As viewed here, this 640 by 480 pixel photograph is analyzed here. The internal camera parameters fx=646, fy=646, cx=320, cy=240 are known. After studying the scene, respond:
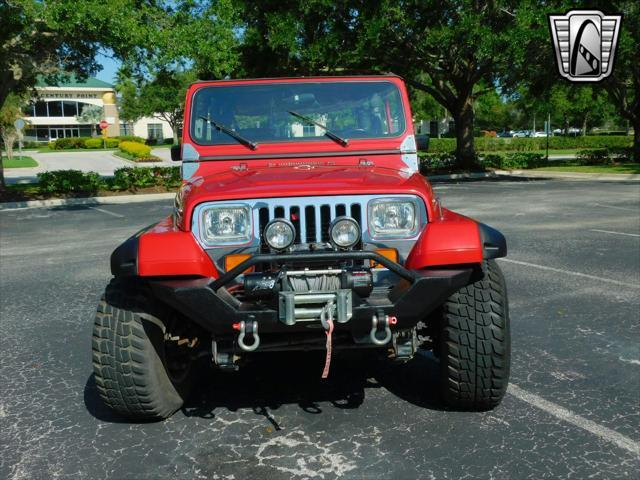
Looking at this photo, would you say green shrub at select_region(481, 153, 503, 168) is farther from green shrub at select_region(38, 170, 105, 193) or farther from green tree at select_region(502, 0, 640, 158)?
green shrub at select_region(38, 170, 105, 193)

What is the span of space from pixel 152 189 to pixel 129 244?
17736 mm

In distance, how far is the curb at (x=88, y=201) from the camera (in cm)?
1722

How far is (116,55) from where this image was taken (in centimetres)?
1662

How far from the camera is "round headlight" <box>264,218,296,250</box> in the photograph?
308 cm

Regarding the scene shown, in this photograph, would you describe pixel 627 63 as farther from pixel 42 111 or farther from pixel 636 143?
pixel 42 111

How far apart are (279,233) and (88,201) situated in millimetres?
16559

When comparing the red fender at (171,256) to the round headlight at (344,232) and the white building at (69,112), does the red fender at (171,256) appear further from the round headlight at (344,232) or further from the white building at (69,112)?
the white building at (69,112)

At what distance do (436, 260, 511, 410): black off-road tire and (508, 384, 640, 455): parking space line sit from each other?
0.39m

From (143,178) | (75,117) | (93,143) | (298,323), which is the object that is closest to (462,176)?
(143,178)

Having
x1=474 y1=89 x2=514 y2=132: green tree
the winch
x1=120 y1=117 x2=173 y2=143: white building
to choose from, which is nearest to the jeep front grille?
the winch

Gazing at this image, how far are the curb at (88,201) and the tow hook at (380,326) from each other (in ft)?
52.4

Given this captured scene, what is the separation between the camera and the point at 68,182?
63.9ft

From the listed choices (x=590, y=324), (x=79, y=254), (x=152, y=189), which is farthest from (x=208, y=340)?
(x=152, y=189)

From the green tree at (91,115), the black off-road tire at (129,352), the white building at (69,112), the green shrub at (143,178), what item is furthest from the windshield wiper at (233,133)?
the green tree at (91,115)
